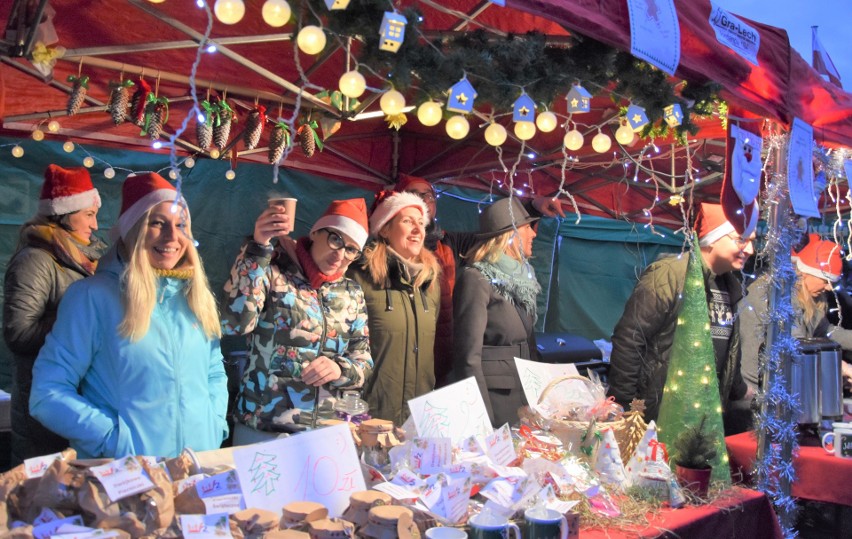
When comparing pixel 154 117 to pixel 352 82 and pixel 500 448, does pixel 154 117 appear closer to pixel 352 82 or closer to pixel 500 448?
pixel 352 82

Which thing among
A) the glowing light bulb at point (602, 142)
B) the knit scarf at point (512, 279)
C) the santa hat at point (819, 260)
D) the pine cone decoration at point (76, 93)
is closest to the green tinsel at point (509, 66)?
the glowing light bulb at point (602, 142)

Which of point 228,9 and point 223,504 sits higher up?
point 228,9

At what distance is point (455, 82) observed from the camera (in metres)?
1.88

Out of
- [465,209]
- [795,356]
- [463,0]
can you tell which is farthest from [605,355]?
[463,0]

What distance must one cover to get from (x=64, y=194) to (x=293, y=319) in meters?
1.13

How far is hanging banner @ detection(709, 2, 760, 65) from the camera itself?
2.31 m

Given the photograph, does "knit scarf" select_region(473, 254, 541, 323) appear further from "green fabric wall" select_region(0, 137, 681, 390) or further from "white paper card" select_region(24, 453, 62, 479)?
"white paper card" select_region(24, 453, 62, 479)

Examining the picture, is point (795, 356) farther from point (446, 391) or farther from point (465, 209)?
point (465, 209)

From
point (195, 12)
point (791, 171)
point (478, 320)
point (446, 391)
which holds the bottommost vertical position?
point (446, 391)

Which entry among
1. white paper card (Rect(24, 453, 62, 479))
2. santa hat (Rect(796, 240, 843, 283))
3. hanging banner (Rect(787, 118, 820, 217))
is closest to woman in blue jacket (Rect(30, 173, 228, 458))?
white paper card (Rect(24, 453, 62, 479))

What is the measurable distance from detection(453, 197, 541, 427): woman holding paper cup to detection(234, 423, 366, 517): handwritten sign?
1.25 metres

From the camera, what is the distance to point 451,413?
76.1 inches

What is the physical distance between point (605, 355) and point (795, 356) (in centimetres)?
282

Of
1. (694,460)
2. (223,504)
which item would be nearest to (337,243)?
(223,504)
